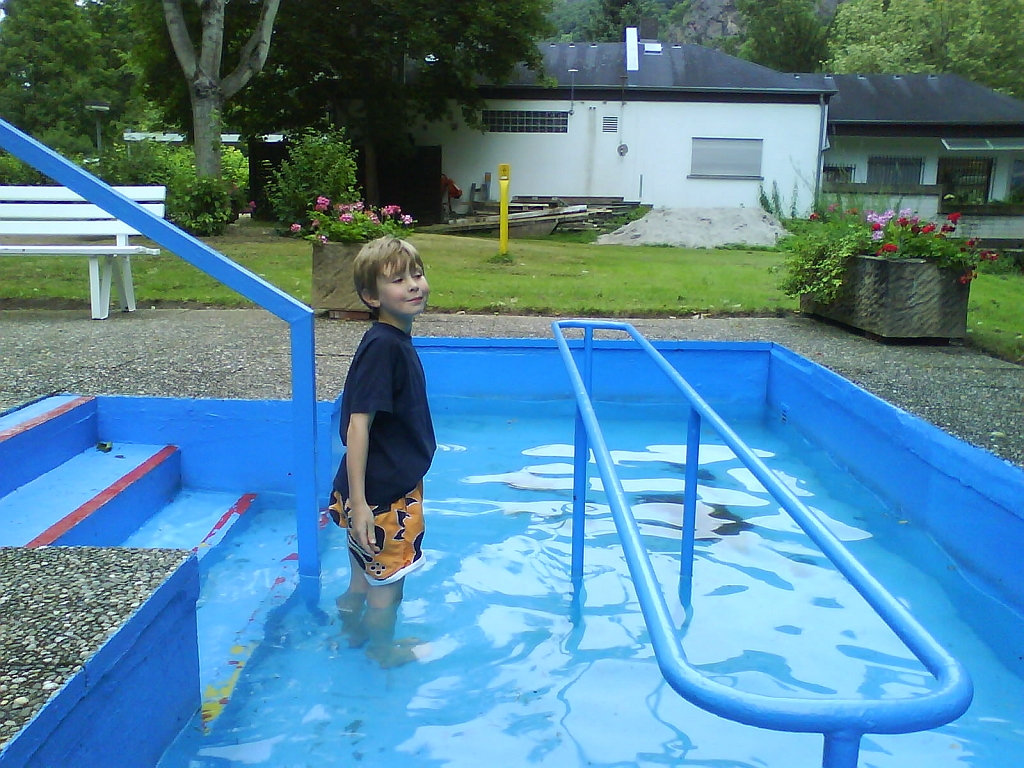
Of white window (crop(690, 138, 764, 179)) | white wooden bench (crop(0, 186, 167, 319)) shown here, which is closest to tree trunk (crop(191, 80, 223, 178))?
white wooden bench (crop(0, 186, 167, 319))

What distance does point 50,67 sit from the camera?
36812 millimetres

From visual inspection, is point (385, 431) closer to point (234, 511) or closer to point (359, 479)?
point (359, 479)

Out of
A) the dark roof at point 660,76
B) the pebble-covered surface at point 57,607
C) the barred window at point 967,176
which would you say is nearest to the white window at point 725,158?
the dark roof at point 660,76

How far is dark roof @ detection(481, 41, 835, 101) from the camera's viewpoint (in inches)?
928

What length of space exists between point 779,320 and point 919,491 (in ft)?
13.0

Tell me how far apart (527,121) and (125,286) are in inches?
707

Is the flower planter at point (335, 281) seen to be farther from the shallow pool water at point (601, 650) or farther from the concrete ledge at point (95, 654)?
the concrete ledge at point (95, 654)

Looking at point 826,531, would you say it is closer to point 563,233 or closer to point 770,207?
point 563,233

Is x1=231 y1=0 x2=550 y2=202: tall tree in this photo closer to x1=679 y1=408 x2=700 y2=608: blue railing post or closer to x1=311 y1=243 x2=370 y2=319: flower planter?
x1=311 y1=243 x2=370 y2=319: flower planter

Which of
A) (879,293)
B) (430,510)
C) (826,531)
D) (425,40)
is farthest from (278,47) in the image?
(826,531)

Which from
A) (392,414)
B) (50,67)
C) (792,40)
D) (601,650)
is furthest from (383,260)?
(792,40)

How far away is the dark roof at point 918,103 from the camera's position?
2434cm

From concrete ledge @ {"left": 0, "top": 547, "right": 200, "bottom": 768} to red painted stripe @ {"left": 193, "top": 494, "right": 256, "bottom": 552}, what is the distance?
126 centimetres

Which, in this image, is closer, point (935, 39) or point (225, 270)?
point (225, 270)
